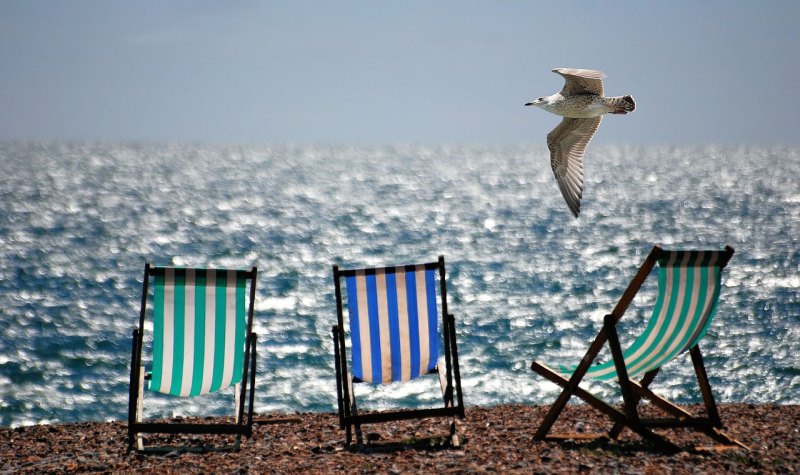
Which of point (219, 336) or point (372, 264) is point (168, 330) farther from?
point (372, 264)

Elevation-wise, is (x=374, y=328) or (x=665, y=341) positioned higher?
(x=374, y=328)

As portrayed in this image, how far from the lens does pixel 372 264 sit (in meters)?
27.1

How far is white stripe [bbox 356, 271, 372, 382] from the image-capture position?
473cm

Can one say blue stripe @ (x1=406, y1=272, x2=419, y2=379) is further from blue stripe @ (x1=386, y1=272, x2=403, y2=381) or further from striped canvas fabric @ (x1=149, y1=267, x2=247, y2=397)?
striped canvas fabric @ (x1=149, y1=267, x2=247, y2=397)

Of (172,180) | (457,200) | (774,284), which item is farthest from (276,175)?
(774,284)

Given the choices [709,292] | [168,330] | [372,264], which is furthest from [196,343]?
[372,264]

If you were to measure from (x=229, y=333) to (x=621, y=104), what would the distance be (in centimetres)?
382

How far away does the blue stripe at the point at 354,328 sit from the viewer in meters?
4.71

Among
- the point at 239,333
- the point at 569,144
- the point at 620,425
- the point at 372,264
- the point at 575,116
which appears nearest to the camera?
the point at 620,425

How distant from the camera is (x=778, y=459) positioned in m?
4.29

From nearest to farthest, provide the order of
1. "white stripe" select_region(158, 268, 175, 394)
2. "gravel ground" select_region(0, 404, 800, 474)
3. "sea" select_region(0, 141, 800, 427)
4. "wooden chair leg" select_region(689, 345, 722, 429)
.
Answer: "gravel ground" select_region(0, 404, 800, 474), "wooden chair leg" select_region(689, 345, 722, 429), "white stripe" select_region(158, 268, 175, 394), "sea" select_region(0, 141, 800, 427)

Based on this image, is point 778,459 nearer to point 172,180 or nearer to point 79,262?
point 79,262

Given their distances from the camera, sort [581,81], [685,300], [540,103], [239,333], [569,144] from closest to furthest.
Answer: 1. [685,300]
2. [239,333]
3. [581,81]
4. [540,103]
5. [569,144]

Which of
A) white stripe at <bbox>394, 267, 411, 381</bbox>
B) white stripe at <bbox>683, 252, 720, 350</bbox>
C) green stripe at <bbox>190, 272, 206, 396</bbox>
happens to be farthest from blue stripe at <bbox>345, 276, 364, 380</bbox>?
white stripe at <bbox>683, 252, 720, 350</bbox>
